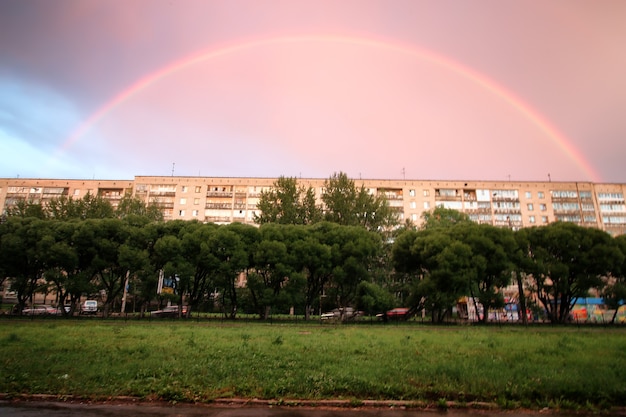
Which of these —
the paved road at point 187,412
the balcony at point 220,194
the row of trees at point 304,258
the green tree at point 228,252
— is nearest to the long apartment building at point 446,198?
the balcony at point 220,194

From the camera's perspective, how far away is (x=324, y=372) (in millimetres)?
12969

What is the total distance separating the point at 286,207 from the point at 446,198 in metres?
45.7

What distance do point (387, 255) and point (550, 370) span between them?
4786cm

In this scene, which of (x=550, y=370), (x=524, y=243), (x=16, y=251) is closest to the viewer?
(x=550, y=370)

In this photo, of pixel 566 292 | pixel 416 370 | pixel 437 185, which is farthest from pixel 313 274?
pixel 437 185

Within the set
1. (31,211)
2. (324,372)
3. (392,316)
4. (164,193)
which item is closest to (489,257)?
(392,316)

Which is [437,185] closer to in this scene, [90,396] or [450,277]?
Answer: [450,277]

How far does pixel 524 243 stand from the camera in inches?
1908

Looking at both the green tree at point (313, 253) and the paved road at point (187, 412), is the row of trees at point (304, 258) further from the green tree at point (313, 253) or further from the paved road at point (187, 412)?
the paved road at point (187, 412)

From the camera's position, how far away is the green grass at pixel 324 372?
10.9 meters

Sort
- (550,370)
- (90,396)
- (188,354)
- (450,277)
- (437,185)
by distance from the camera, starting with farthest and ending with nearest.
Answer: (437,185)
(450,277)
(188,354)
(550,370)
(90,396)

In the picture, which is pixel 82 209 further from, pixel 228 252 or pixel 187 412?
pixel 187 412

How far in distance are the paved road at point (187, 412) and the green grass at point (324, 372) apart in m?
0.61

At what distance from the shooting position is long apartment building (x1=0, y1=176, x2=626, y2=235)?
92.1 m
